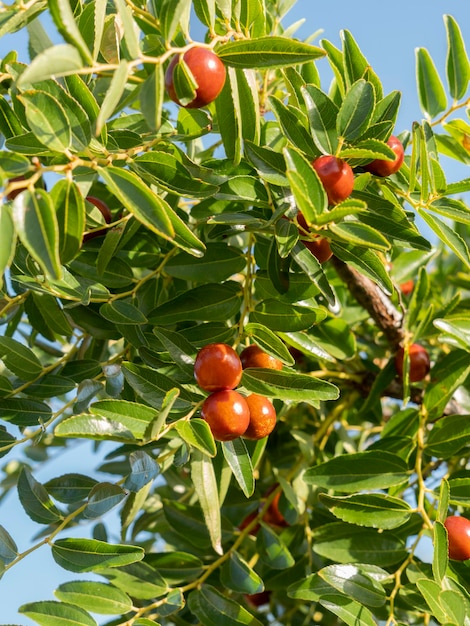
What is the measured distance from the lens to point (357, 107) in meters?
1.03

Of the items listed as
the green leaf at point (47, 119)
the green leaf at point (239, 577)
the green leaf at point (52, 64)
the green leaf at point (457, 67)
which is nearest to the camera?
the green leaf at point (52, 64)

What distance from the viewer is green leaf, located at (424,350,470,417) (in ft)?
4.44

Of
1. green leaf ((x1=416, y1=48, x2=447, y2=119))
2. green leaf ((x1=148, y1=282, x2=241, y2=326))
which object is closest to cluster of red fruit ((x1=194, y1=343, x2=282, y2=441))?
green leaf ((x1=148, y1=282, x2=241, y2=326))

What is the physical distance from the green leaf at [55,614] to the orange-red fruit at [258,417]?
1.07 feet

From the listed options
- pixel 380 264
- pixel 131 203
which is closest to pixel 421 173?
pixel 380 264

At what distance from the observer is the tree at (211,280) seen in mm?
887

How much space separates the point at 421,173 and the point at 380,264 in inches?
7.3

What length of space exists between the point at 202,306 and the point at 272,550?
507 millimetres

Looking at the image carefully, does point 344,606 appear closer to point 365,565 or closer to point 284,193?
point 365,565

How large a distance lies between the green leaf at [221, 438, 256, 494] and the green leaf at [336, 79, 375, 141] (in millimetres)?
455

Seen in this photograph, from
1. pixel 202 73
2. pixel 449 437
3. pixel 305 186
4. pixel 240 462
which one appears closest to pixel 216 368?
pixel 240 462

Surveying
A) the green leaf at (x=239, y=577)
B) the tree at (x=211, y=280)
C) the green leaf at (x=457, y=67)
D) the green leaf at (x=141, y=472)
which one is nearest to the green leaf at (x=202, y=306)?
the tree at (x=211, y=280)

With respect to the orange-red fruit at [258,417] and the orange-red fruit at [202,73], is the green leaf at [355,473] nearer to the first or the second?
the orange-red fruit at [258,417]

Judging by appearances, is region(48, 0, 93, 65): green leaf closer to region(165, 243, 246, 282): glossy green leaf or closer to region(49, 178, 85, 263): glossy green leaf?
region(49, 178, 85, 263): glossy green leaf
